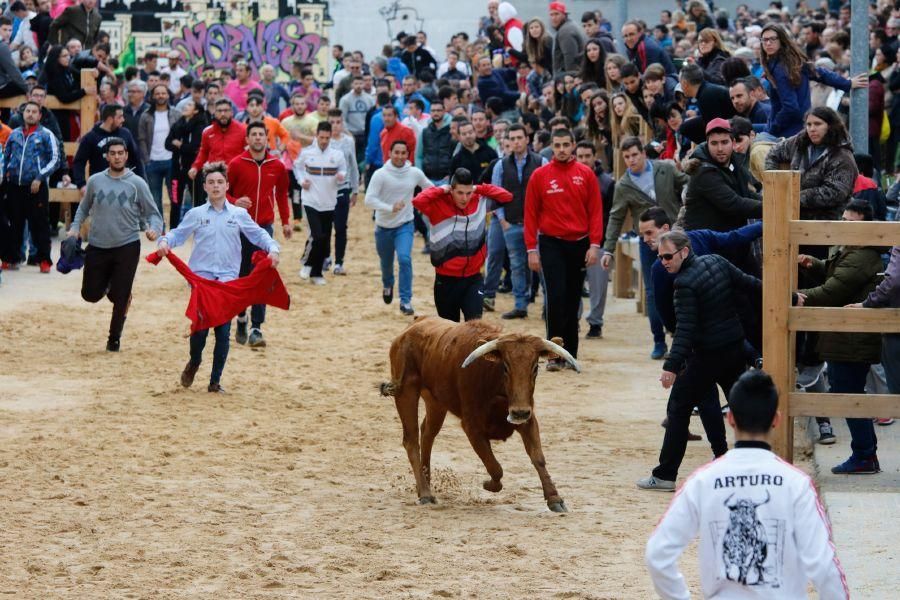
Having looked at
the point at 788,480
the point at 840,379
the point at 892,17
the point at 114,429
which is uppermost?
the point at 892,17

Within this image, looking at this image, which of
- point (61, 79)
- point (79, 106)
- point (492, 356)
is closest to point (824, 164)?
point (492, 356)

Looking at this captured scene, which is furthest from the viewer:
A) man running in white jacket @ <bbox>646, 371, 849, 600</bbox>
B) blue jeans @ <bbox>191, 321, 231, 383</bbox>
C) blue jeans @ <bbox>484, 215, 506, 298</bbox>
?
blue jeans @ <bbox>484, 215, 506, 298</bbox>

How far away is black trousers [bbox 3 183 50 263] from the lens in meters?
19.8

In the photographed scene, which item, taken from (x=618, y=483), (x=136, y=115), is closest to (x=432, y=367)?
(x=618, y=483)

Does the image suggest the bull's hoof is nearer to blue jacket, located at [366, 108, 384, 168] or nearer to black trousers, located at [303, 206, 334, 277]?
black trousers, located at [303, 206, 334, 277]

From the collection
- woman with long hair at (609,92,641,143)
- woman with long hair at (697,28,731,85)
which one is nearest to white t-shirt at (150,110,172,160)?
woman with long hair at (609,92,641,143)

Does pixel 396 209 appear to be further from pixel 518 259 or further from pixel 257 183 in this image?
pixel 257 183

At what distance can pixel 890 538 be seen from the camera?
8547 millimetres

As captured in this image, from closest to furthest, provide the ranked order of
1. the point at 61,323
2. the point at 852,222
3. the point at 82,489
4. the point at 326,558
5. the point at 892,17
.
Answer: the point at 326,558 → the point at 852,222 → the point at 82,489 → the point at 61,323 → the point at 892,17

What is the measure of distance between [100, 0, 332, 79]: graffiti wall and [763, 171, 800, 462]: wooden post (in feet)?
101

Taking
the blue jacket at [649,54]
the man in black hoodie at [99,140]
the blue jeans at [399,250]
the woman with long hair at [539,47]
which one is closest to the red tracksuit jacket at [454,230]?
the blue jeans at [399,250]

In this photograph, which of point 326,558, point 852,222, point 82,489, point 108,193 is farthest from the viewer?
point 108,193

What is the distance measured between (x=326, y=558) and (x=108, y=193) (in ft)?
24.3

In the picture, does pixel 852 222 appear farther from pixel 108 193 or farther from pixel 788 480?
pixel 108 193
